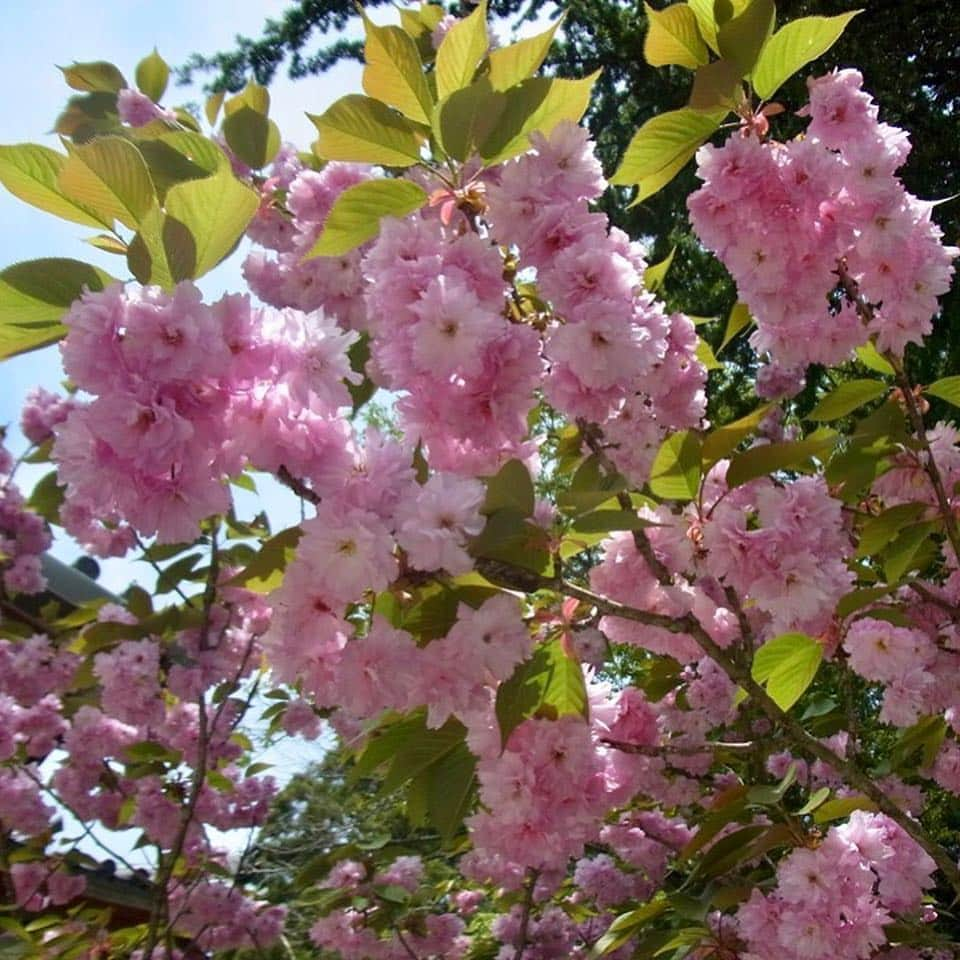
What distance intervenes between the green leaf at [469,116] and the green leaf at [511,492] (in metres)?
0.49

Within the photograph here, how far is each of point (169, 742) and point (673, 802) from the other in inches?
80.6

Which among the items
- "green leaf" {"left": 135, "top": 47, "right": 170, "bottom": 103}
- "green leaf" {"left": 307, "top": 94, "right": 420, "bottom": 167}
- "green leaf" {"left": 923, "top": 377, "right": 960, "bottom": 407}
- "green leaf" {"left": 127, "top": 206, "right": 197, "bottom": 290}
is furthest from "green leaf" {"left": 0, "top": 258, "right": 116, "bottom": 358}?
"green leaf" {"left": 923, "top": 377, "right": 960, "bottom": 407}

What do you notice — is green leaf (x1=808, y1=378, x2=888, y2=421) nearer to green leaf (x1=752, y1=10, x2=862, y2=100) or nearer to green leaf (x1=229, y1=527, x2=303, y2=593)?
green leaf (x1=752, y1=10, x2=862, y2=100)

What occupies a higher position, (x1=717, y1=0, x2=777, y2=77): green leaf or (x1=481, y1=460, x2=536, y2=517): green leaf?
(x1=717, y1=0, x2=777, y2=77): green leaf

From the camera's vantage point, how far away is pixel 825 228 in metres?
1.60

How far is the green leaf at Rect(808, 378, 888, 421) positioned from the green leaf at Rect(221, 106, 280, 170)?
1.21m

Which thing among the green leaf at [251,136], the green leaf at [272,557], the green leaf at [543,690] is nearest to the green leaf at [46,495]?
the green leaf at [251,136]

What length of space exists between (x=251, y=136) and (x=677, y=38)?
850 mm

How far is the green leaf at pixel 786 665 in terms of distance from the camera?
1627 mm

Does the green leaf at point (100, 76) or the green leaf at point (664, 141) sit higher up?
the green leaf at point (100, 76)

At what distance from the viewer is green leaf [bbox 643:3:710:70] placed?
1.56m

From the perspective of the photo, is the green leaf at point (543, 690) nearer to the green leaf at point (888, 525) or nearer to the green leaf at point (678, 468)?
the green leaf at point (678, 468)

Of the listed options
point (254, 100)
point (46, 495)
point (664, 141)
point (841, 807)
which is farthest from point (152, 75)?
point (841, 807)

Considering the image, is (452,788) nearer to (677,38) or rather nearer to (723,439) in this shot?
(723,439)
